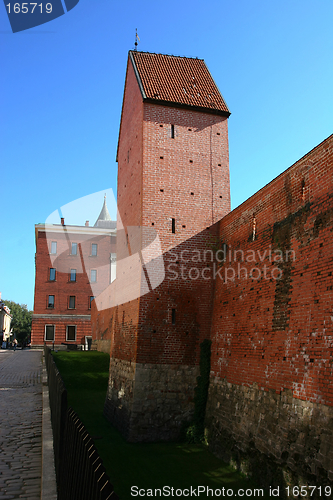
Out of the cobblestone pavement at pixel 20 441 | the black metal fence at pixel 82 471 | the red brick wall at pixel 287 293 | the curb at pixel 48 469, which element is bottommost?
the cobblestone pavement at pixel 20 441

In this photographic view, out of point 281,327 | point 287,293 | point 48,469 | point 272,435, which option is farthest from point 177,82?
point 48,469

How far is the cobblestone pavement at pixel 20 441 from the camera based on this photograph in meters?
5.61

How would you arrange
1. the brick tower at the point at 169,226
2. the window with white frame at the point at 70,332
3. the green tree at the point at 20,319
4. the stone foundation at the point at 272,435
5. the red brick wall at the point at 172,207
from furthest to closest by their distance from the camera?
1. the green tree at the point at 20,319
2. the window with white frame at the point at 70,332
3. the red brick wall at the point at 172,207
4. the brick tower at the point at 169,226
5. the stone foundation at the point at 272,435

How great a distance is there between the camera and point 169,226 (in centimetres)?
1187

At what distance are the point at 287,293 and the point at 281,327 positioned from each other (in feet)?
2.26

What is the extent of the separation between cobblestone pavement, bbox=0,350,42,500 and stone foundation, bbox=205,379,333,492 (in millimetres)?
4063

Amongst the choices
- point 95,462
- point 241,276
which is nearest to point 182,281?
point 241,276

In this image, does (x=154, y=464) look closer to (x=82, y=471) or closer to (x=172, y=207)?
(x=82, y=471)

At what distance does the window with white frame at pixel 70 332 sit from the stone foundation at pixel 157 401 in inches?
1207

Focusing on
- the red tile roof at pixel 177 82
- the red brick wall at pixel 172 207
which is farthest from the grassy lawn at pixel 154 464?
the red tile roof at pixel 177 82

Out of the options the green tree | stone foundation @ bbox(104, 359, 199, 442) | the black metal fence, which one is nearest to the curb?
the black metal fence

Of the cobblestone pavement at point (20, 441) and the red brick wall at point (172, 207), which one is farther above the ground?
the red brick wall at point (172, 207)

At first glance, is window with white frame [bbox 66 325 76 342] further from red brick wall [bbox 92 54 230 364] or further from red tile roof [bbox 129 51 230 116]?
red tile roof [bbox 129 51 230 116]

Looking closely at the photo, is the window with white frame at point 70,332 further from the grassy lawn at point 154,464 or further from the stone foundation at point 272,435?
the stone foundation at point 272,435
